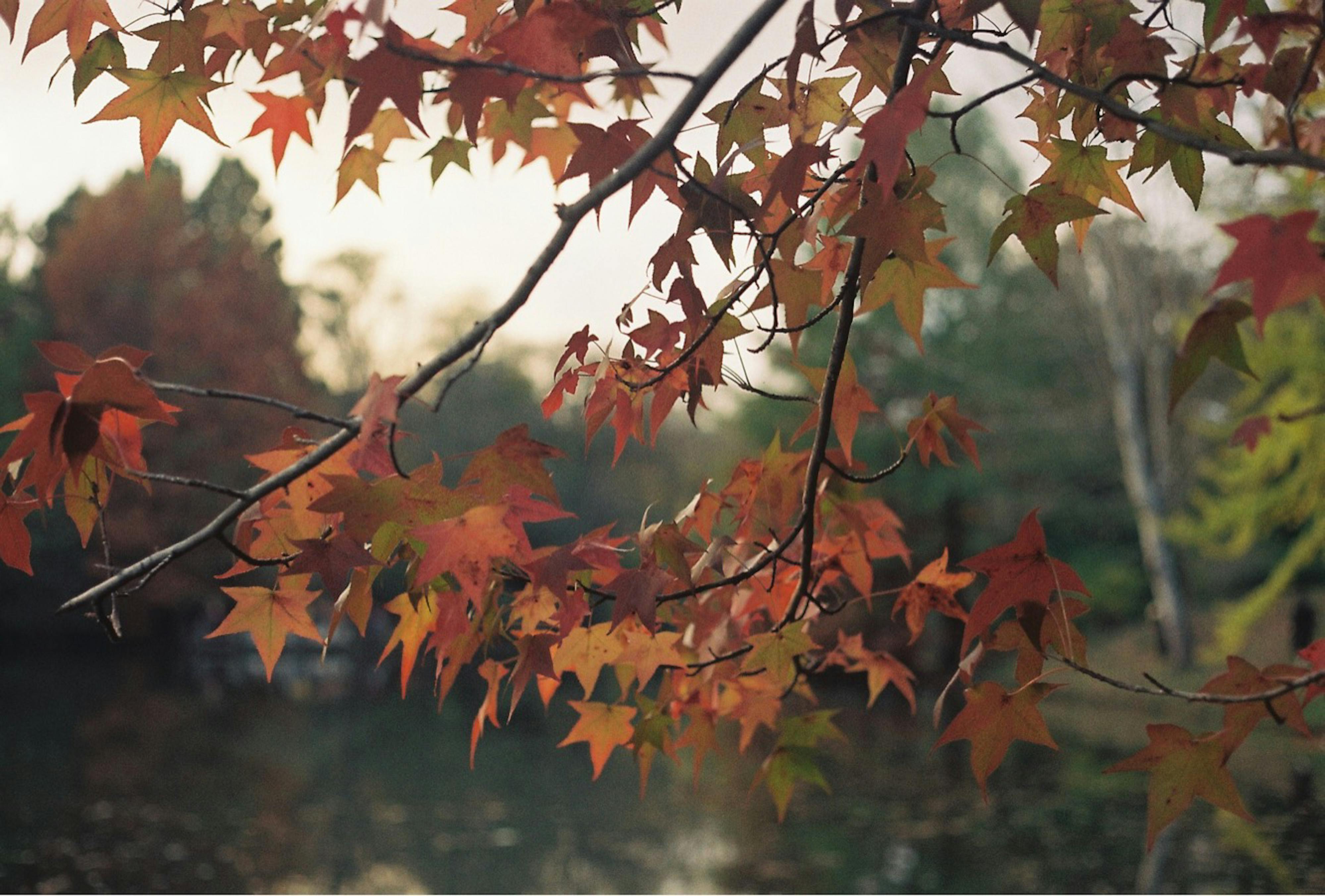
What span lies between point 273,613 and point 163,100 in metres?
0.69

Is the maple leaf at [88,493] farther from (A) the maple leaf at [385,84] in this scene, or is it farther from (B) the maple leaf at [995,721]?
(B) the maple leaf at [995,721]

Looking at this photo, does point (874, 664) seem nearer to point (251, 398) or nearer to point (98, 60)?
point (251, 398)

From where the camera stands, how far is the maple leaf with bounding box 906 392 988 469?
5.71 feet

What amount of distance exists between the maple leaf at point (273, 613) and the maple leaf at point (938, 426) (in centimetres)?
90

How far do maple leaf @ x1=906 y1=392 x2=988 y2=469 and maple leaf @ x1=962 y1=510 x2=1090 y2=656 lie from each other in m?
0.42

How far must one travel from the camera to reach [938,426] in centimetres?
185

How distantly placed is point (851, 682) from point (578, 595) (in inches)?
617

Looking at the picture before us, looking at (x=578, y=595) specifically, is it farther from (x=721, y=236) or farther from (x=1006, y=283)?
(x=1006, y=283)

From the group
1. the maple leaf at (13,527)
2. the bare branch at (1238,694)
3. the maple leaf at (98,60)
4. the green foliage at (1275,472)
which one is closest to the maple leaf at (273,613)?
the maple leaf at (13,527)

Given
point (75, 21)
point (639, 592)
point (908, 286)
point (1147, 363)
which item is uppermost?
point (1147, 363)

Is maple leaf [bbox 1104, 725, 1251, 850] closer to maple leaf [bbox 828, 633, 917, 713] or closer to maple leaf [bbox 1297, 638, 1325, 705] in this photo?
maple leaf [bbox 1297, 638, 1325, 705]

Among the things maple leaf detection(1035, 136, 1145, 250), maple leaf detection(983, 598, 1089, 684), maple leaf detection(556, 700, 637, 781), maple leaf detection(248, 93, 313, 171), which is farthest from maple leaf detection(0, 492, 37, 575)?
maple leaf detection(1035, 136, 1145, 250)

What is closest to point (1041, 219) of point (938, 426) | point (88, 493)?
point (938, 426)

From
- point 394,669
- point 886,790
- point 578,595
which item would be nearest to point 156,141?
point 578,595
